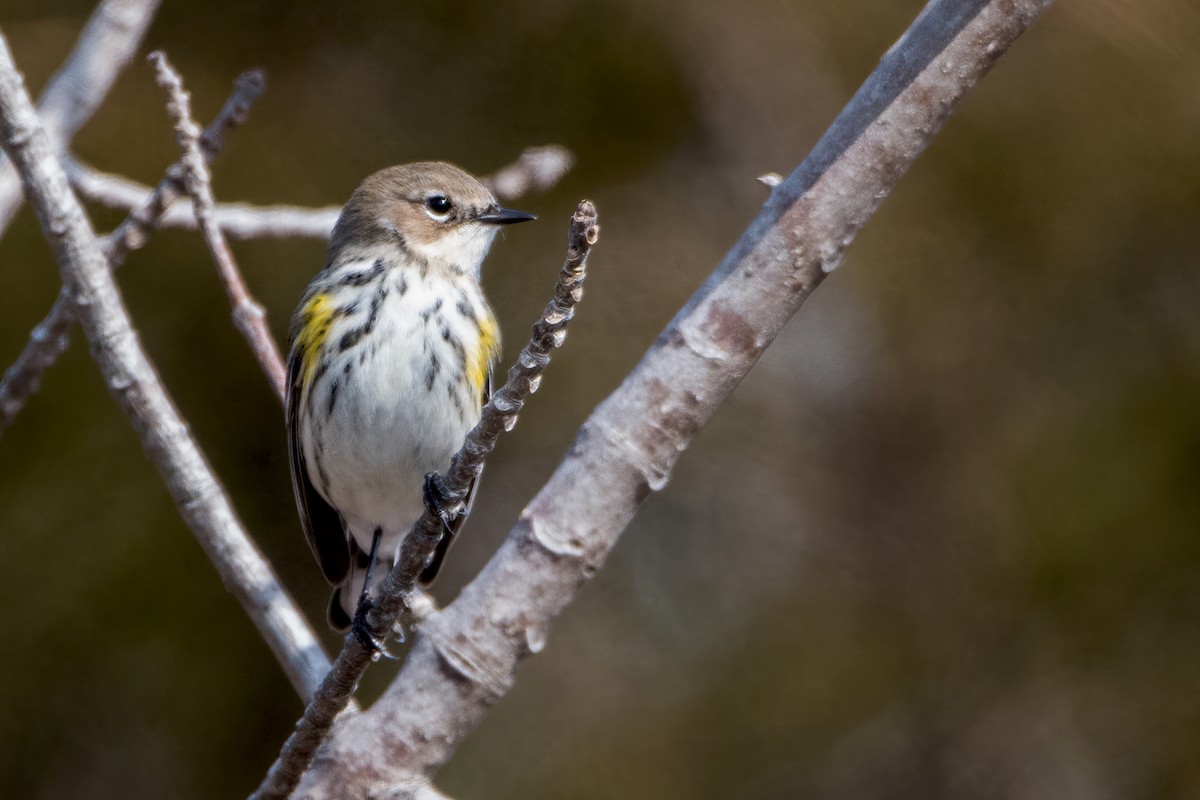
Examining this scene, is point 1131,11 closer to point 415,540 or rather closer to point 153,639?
point 415,540

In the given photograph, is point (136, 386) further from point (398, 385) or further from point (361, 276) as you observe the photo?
point (361, 276)

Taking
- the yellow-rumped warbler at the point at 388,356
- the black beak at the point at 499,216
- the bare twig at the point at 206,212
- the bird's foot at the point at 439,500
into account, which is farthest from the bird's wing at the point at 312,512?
the bird's foot at the point at 439,500

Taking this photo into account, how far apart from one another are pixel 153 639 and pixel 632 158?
7.01 ft

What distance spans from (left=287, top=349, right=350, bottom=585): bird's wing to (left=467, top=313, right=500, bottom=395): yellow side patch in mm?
431

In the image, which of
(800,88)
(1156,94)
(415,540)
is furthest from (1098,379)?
(415,540)

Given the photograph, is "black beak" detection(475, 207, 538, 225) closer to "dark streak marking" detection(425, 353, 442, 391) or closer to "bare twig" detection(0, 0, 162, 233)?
"dark streak marking" detection(425, 353, 442, 391)

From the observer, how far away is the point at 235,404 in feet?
13.1

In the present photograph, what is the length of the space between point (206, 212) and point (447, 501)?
1124 mm

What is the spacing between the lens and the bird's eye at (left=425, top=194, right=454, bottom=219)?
3252 millimetres

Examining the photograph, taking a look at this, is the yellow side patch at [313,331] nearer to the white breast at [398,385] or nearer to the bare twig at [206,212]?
the white breast at [398,385]

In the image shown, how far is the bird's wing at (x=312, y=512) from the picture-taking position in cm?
314

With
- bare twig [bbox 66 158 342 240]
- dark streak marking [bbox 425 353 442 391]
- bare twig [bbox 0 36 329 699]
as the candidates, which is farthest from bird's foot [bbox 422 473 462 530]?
bare twig [bbox 66 158 342 240]

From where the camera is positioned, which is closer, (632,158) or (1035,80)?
(1035,80)

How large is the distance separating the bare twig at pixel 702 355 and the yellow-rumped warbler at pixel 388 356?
0.93 m
